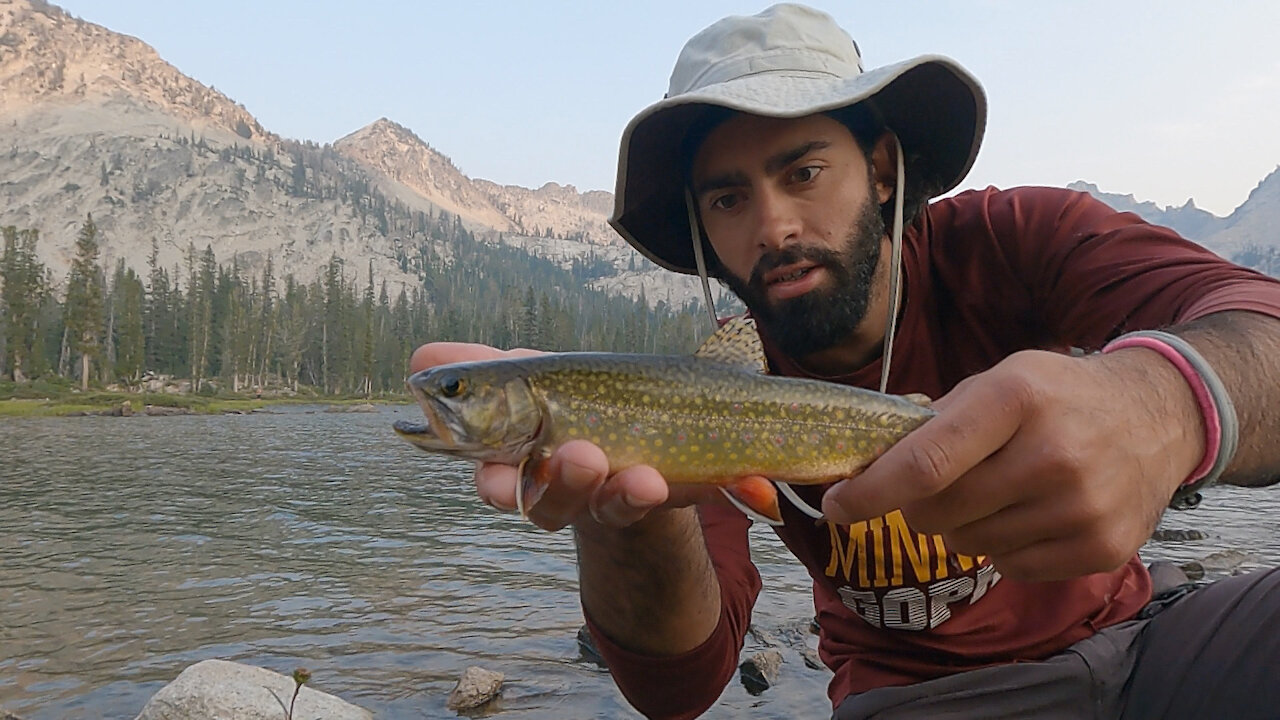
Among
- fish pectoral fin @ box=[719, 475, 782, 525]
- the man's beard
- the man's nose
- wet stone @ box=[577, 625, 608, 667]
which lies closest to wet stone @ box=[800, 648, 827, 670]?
wet stone @ box=[577, 625, 608, 667]

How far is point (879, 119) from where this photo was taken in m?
4.10

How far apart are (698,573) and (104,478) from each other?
27.0 metres

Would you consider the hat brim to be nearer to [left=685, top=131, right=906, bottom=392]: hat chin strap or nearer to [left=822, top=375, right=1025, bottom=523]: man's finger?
[left=685, top=131, right=906, bottom=392]: hat chin strap

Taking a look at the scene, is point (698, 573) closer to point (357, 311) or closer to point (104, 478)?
point (104, 478)

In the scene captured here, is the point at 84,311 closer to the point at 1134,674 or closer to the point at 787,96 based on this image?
the point at 787,96

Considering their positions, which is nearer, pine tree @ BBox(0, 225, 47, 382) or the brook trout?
the brook trout

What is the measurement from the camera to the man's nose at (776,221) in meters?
3.62

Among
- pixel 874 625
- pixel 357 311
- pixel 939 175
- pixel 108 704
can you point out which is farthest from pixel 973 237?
pixel 357 311

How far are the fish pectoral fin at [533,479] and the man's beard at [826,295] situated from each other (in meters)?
1.44

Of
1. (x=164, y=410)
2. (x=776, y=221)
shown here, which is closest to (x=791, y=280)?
(x=776, y=221)

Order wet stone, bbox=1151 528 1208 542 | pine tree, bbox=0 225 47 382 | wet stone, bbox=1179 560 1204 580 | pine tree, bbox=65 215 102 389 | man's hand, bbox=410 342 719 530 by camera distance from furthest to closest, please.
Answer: pine tree, bbox=65 215 102 389 → pine tree, bbox=0 225 47 382 → wet stone, bbox=1151 528 1208 542 → wet stone, bbox=1179 560 1204 580 → man's hand, bbox=410 342 719 530

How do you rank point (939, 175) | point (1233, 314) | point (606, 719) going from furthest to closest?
point (606, 719) → point (939, 175) → point (1233, 314)

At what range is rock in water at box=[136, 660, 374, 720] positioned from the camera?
6484mm

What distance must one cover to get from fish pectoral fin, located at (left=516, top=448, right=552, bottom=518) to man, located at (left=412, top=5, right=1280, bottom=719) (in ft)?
0.17
